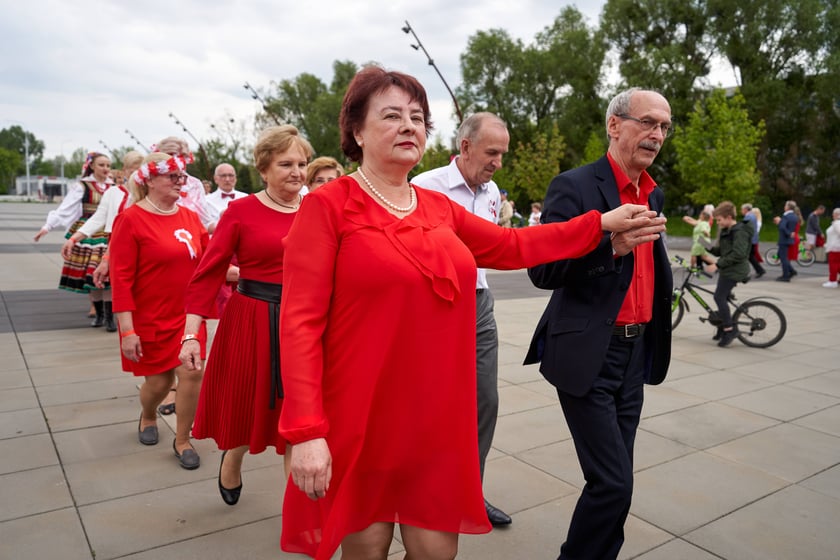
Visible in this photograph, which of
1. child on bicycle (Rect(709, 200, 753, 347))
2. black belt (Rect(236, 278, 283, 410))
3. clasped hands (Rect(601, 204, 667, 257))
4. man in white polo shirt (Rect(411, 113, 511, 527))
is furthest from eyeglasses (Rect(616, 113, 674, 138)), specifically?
child on bicycle (Rect(709, 200, 753, 347))

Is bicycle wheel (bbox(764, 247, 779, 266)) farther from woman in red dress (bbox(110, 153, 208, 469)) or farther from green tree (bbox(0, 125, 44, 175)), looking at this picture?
green tree (bbox(0, 125, 44, 175))

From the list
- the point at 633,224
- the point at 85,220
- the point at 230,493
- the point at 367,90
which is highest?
the point at 367,90

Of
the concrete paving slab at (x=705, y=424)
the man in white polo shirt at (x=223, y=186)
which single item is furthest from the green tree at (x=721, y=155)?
the concrete paving slab at (x=705, y=424)

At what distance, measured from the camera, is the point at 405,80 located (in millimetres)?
2029

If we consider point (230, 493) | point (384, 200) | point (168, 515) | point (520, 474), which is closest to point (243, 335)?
point (230, 493)

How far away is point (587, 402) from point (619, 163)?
1024mm

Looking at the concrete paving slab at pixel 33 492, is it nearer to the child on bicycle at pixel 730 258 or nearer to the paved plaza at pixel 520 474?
the paved plaza at pixel 520 474

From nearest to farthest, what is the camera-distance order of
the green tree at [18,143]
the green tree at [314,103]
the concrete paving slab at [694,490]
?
the concrete paving slab at [694,490] < the green tree at [314,103] < the green tree at [18,143]

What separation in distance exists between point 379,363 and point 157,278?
2.86 m

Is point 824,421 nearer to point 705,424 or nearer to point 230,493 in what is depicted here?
point 705,424

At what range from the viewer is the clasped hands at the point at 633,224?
228 centimetres

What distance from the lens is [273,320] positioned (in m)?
3.27

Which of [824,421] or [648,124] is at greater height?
[648,124]

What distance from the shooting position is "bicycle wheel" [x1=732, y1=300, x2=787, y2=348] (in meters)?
8.24
